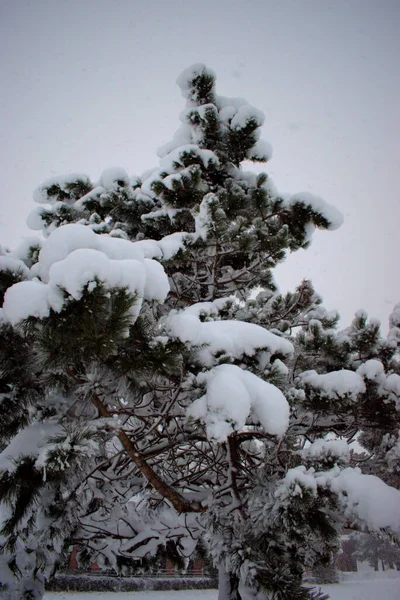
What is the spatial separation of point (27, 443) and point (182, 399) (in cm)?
111

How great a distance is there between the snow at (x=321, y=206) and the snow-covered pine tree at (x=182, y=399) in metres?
0.02

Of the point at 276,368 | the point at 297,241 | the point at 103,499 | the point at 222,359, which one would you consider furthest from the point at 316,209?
the point at 103,499

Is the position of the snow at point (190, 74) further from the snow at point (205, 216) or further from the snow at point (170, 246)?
the snow at point (170, 246)

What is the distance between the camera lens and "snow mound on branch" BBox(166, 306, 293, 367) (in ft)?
6.77

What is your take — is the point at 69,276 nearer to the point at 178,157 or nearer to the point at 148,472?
the point at 148,472

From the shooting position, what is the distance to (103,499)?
4422 mm

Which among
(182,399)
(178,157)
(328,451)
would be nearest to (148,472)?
(182,399)

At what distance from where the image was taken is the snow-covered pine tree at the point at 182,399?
1766mm

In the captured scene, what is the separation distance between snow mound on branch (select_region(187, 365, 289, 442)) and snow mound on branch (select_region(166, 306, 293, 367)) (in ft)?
0.46

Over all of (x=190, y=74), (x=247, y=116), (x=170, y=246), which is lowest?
(x=170, y=246)

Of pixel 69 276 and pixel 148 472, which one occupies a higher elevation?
pixel 69 276

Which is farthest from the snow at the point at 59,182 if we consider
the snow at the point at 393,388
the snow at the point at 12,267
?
the snow at the point at 393,388

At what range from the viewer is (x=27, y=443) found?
7.63 ft

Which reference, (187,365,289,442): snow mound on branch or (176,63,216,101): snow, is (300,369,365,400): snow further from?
(176,63,216,101): snow
